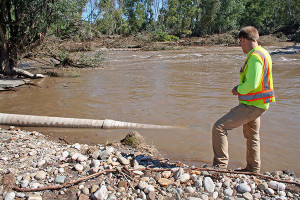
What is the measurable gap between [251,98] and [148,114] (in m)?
4.04

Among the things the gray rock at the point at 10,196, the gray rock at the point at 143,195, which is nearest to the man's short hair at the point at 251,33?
the gray rock at the point at 143,195

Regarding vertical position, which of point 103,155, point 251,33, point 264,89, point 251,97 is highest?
point 251,33

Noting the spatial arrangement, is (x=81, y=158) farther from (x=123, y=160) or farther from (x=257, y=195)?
(x=257, y=195)

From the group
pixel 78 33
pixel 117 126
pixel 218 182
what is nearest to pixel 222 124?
pixel 218 182

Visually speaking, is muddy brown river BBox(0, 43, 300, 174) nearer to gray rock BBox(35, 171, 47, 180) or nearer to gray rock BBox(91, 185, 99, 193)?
gray rock BBox(91, 185, 99, 193)

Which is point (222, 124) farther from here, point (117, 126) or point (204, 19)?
point (204, 19)

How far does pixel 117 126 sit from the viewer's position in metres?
6.06

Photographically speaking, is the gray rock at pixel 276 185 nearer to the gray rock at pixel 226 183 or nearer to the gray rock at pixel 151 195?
the gray rock at pixel 226 183

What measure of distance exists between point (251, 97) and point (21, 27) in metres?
12.9

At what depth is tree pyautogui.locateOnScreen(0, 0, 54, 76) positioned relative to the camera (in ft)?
37.9

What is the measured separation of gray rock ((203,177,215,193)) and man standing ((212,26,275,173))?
1.41 feet

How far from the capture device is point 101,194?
305 centimetres

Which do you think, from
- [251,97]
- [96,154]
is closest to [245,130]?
[251,97]

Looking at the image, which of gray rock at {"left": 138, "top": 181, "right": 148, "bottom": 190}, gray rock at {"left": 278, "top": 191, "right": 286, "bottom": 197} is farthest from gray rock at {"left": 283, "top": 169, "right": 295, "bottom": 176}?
gray rock at {"left": 138, "top": 181, "right": 148, "bottom": 190}
